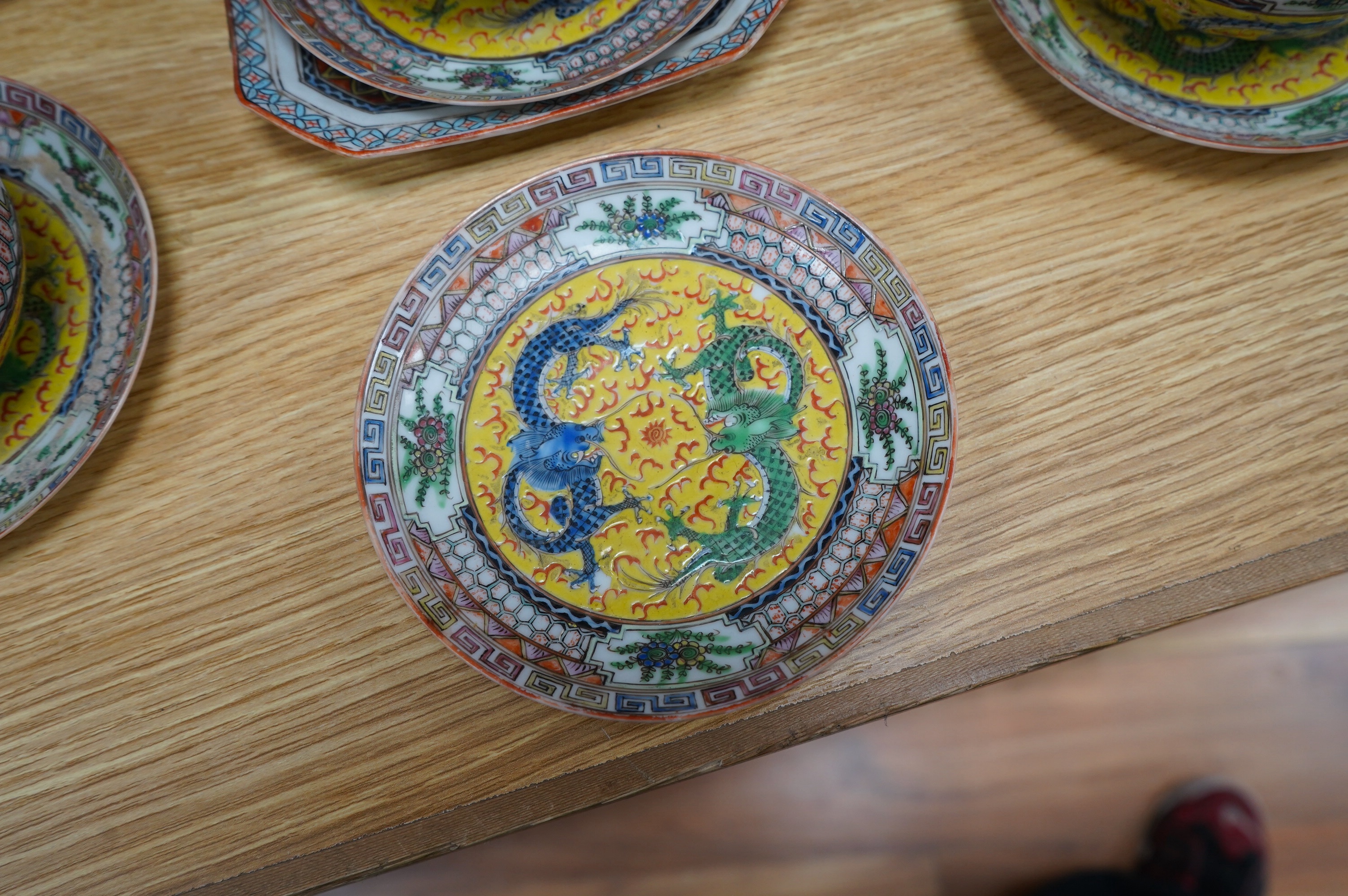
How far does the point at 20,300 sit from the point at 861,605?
0.96m

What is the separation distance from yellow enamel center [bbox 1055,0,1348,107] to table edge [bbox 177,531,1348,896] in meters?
0.55

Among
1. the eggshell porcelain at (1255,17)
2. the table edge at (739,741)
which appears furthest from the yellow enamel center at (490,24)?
the table edge at (739,741)

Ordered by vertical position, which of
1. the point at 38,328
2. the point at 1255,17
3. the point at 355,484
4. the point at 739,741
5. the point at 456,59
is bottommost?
the point at 739,741

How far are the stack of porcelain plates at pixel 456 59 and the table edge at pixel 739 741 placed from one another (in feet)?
2.30

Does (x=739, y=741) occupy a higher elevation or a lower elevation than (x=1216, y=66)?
lower

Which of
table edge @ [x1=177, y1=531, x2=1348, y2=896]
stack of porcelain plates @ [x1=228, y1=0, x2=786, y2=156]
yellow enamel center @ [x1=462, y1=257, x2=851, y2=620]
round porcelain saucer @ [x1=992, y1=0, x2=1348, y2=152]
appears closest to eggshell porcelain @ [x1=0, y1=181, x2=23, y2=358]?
stack of porcelain plates @ [x1=228, y1=0, x2=786, y2=156]

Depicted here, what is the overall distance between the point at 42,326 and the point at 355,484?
405mm

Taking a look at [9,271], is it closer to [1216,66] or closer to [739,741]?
[739,741]

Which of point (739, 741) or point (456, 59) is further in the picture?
point (456, 59)

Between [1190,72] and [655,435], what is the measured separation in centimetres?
75

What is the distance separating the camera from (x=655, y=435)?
3.18 feet

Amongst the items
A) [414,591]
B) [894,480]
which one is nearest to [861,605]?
[894,480]

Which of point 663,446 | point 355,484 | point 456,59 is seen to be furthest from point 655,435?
point 456,59

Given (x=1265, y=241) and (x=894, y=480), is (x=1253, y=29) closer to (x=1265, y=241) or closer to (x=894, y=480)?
(x=1265, y=241)
